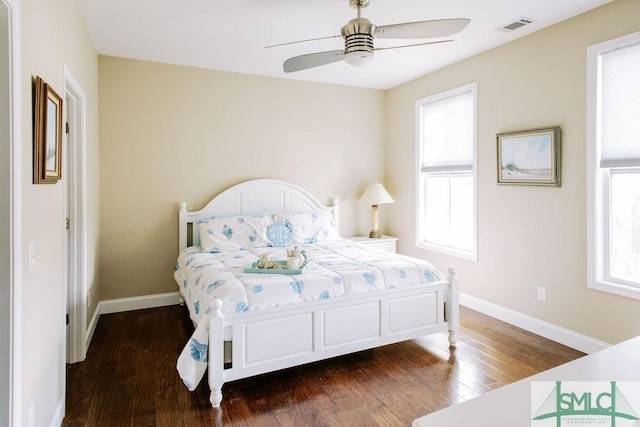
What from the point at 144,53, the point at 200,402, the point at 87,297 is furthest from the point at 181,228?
the point at 200,402

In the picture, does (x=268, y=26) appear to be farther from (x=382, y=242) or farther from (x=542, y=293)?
(x=542, y=293)

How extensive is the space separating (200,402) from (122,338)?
4.58 feet

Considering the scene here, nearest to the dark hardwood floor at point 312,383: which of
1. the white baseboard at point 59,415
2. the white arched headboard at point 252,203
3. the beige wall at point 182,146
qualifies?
the white baseboard at point 59,415

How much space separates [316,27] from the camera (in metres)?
3.25

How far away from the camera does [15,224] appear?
1.49m

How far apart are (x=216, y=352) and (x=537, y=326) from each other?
278cm

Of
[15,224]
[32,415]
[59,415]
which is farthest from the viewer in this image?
[59,415]

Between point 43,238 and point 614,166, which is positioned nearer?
point 43,238

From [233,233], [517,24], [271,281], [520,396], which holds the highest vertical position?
[517,24]

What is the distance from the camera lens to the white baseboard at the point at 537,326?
3.09 m

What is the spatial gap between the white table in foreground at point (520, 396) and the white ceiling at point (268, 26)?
2624mm

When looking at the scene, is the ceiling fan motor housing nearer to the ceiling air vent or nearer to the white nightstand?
the ceiling air vent

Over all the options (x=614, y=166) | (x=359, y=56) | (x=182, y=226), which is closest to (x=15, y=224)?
(x=359, y=56)

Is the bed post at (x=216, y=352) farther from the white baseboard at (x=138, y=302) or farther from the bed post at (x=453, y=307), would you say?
the white baseboard at (x=138, y=302)
